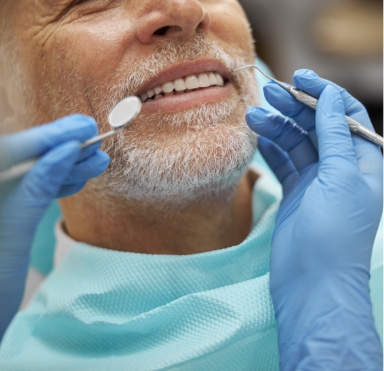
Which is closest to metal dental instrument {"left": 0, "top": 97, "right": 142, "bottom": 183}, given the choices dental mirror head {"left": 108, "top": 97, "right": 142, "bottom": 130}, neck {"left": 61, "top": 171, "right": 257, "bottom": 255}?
dental mirror head {"left": 108, "top": 97, "right": 142, "bottom": 130}

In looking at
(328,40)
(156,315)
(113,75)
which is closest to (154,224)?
(156,315)

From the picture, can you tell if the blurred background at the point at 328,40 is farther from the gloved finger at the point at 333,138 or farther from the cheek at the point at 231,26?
the gloved finger at the point at 333,138

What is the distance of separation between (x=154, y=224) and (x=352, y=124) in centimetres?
43

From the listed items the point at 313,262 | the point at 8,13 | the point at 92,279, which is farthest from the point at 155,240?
the point at 8,13

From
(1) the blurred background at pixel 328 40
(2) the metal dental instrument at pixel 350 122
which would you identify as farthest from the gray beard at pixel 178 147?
(1) the blurred background at pixel 328 40

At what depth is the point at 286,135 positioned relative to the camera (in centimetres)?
98

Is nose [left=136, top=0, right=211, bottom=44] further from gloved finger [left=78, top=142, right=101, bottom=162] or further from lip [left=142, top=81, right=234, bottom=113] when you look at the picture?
gloved finger [left=78, top=142, right=101, bottom=162]

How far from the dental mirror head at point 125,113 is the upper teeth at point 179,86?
145mm

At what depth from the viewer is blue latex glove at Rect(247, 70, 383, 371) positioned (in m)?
0.72

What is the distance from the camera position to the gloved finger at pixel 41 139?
27.9 inches

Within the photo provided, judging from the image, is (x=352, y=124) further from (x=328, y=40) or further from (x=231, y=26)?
(x=328, y=40)

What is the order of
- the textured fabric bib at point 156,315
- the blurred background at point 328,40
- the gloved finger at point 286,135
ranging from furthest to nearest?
1. the blurred background at point 328,40
2. the gloved finger at point 286,135
3. the textured fabric bib at point 156,315

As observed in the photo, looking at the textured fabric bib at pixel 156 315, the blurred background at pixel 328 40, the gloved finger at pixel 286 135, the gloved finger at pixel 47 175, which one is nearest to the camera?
the gloved finger at pixel 47 175

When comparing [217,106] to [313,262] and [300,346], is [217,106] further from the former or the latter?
[300,346]
